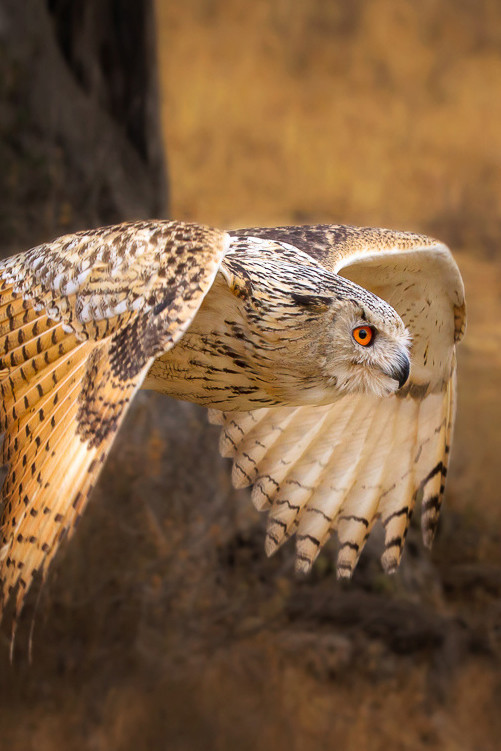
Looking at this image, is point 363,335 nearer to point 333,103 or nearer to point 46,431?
point 46,431

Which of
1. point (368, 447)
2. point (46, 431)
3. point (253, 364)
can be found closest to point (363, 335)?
point (253, 364)

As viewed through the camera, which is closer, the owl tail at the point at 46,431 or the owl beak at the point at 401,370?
the owl tail at the point at 46,431

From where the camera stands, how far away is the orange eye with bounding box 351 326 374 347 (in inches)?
107

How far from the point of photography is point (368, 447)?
152 inches

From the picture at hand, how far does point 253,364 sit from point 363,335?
334 millimetres

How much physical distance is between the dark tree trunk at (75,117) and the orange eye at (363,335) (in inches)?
105

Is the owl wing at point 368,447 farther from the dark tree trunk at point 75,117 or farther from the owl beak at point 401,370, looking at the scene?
the dark tree trunk at point 75,117

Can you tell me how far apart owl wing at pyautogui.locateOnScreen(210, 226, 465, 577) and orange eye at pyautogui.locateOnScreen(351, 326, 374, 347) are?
866 mm

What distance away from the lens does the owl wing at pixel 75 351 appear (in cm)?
216

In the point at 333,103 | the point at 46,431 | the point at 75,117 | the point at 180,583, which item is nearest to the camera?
the point at 46,431

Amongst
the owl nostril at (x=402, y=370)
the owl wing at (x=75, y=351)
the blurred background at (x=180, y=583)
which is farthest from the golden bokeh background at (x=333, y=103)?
the owl wing at (x=75, y=351)

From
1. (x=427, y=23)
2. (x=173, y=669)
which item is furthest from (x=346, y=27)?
(x=173, y=669)

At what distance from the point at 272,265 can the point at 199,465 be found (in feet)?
A: 8.68

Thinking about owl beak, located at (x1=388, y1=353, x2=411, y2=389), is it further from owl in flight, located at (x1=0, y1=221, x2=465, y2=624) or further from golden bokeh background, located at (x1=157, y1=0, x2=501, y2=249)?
golden bokeh background, located at (x1=157, y1=0, x2=501, y2=249)
